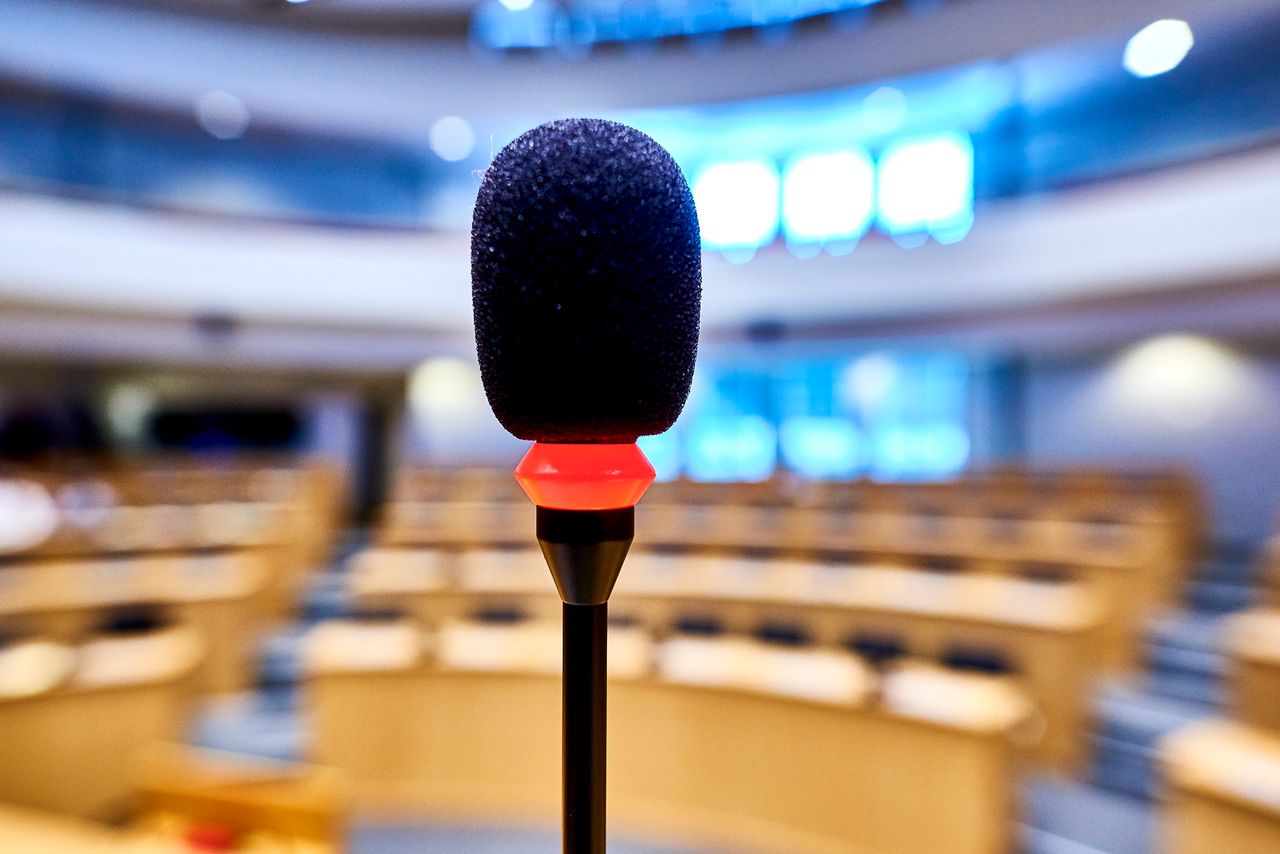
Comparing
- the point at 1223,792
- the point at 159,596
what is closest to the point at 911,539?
the point at 1223,792

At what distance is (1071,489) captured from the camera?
5336 millimetres

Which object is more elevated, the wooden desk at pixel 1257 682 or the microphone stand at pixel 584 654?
the microphone stand at pixel 584 654

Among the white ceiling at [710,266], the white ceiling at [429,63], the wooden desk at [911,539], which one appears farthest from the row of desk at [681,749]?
the white ceiling at [429,63]

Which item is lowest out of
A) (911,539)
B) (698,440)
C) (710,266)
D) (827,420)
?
(911,539)

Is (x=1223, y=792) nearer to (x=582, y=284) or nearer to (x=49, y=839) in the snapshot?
(x=582, y=284)

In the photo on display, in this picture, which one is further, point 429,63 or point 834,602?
point 429,63

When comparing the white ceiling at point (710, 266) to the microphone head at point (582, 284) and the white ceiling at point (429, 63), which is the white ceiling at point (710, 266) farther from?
the microphone head at point (582, 284)

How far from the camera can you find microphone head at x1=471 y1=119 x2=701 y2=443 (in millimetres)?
403

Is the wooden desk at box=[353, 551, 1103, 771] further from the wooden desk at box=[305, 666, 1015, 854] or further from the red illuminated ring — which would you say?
the red illuminated ring

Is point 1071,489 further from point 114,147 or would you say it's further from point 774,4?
point 114,147

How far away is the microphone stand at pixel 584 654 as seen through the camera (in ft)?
1.16

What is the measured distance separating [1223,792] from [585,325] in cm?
227

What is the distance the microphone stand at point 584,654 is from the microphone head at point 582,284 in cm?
5

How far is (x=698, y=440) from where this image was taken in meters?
8.39
